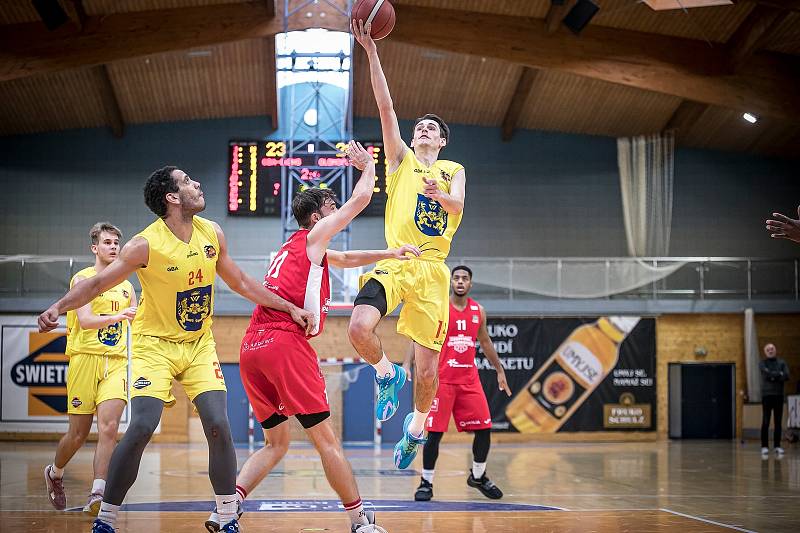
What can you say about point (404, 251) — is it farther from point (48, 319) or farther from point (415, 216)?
point (48, 319)

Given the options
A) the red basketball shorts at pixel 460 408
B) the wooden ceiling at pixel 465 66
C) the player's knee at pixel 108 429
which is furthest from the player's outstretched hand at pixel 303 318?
the wooden ceiling at pixel 465 66

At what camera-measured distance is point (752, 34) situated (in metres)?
17.8

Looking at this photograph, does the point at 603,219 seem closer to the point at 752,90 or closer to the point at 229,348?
the point at 752,90

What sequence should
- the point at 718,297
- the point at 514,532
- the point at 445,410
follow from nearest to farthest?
1. the point at 514,532
2. the point at 445,410
3. the point at 718,297

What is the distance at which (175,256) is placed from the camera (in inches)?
198

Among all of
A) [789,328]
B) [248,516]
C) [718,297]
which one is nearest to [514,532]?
[248,516]

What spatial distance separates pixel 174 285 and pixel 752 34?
52.4 feet

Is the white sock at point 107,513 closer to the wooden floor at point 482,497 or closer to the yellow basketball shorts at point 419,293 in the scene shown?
the wooden floor at point 482,497

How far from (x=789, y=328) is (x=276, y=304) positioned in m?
18.7

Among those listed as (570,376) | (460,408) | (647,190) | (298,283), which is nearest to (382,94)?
(298,283)

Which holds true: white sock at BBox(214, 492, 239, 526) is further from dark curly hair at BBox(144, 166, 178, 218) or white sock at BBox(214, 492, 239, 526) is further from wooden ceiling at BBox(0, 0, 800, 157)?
wooden ceiling at BBox(0, 0, 800, 157)

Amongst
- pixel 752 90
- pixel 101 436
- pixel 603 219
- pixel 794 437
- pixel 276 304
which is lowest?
pixel 794 437

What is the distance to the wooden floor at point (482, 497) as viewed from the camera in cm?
646

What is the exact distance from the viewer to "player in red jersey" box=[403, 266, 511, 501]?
8.60m
